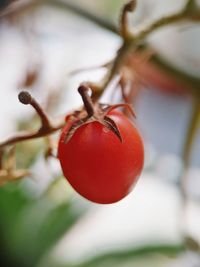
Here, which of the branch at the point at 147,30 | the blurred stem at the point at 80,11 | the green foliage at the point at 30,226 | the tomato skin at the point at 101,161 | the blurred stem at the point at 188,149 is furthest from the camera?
the green foliage at the point at 30,226

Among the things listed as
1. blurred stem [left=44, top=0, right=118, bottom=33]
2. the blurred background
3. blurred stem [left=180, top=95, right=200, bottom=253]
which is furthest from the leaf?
blurred stem [left=44, top=0, right=118, bottom=33]

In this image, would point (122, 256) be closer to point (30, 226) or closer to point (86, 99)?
point (30, 226)

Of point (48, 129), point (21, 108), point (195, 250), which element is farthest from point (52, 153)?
point (21, 108)

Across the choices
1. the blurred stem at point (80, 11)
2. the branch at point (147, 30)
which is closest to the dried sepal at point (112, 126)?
the branch at point (147, 30)

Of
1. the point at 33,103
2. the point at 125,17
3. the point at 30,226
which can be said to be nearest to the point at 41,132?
the point at 33,103

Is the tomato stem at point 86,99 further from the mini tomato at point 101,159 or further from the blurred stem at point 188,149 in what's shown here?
the blurred stem at point 188,149

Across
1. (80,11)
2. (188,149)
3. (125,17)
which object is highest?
(80,11)

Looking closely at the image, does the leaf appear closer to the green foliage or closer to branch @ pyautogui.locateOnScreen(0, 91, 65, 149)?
the green foliage
